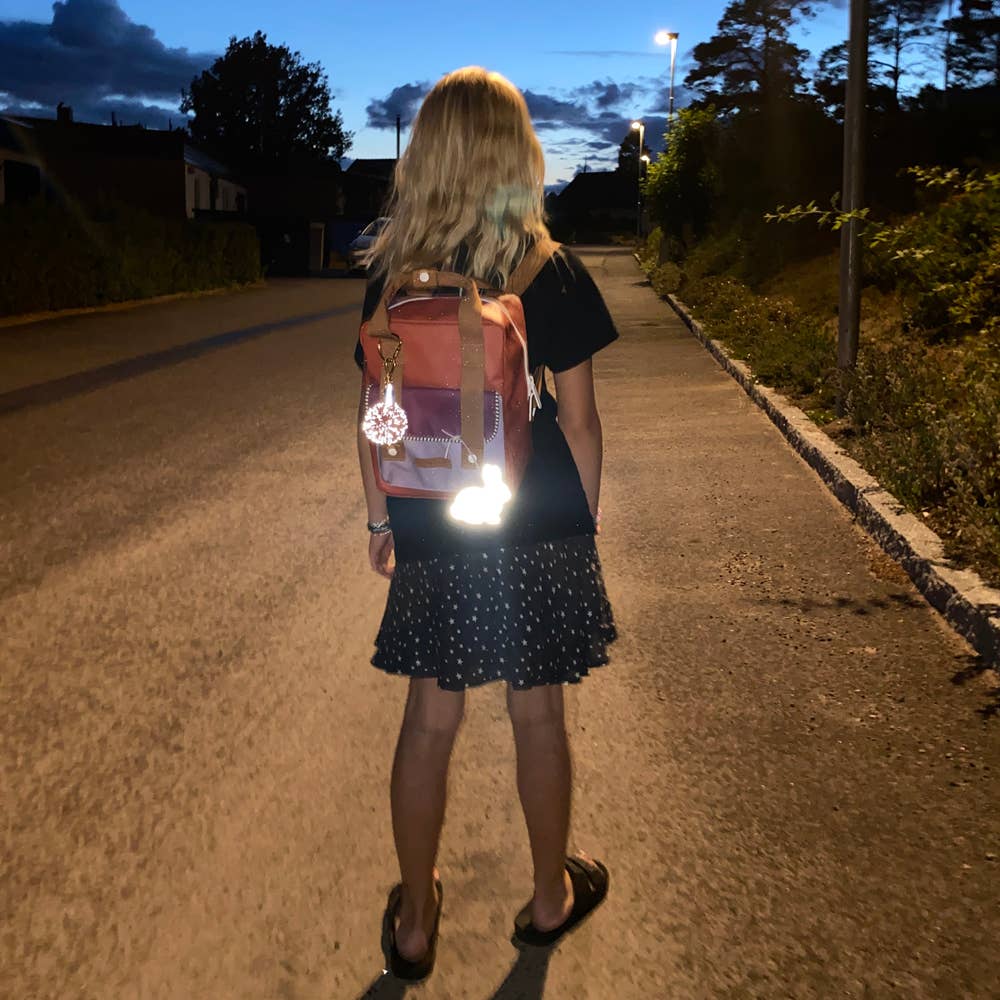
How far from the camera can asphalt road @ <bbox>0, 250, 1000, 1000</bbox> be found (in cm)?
279

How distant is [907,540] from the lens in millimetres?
6031

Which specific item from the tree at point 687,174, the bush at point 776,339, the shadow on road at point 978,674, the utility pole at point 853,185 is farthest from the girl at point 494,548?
the tree at point 687,174

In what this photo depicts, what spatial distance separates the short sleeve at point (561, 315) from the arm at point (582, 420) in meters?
0.04

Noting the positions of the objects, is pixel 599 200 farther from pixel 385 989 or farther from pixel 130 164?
pixel 385 989

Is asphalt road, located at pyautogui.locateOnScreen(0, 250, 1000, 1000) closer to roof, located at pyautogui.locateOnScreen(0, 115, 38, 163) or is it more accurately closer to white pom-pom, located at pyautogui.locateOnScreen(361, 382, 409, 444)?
white pom-pom, located at pyautogui.locateOnScreen(361, 382, 409, 444)

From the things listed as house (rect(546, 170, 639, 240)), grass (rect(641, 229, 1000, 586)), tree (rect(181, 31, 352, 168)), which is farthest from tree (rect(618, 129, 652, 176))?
grass (rect(641, 229, 1000, 586))

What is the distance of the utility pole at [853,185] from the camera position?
922 centimetres

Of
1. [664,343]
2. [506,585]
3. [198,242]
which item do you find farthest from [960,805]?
[198,242]

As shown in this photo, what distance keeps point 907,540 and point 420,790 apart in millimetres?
3990

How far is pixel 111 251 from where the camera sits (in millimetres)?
25094

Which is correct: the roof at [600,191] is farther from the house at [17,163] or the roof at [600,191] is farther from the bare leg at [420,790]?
the bare leg at [420,790]

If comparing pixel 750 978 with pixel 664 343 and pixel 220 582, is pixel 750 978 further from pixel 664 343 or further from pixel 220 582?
pixel 664 343

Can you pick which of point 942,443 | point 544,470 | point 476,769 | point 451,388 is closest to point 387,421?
point 451,388

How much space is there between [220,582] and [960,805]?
3498 mm
